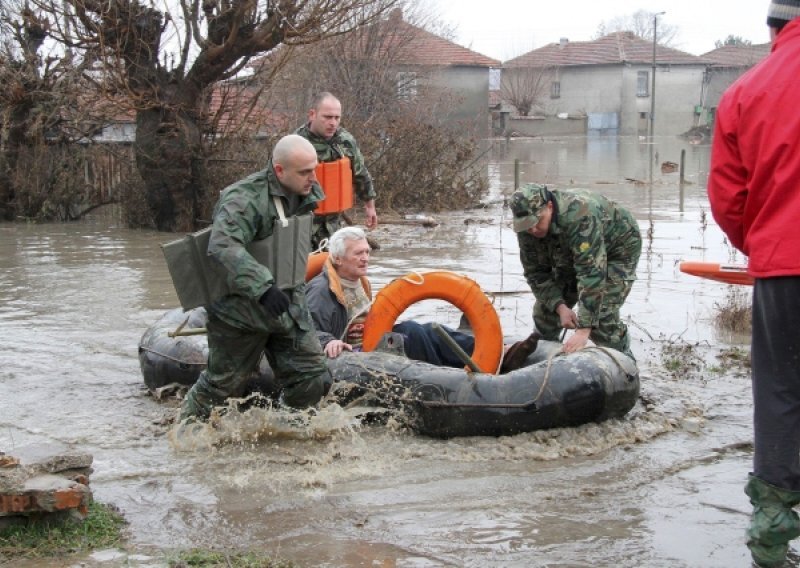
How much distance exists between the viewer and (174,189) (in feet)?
58.1

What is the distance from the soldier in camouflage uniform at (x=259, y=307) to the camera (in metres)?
5.91

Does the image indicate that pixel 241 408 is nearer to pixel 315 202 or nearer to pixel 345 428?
pixel 345 428

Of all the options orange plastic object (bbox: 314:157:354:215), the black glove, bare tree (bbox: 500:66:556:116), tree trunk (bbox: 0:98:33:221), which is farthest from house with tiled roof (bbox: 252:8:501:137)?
bare tree (bbox: 500:66:556:116)

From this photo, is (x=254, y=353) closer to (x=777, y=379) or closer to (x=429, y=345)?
(x=429, y=345)

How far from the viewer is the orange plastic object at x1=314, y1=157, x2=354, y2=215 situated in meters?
8.88

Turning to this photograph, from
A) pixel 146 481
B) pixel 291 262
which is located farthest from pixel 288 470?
pixel 291 262

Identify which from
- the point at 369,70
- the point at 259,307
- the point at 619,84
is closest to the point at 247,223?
the point at 259,307

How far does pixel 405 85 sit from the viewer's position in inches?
1385

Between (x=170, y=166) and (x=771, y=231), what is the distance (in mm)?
14380

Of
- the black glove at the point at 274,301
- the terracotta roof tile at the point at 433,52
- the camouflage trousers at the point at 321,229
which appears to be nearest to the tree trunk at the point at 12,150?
the camouflage trousers at the point at 321,229

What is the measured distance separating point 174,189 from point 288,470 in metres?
12.2

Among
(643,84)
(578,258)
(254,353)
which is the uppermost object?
(643,84)

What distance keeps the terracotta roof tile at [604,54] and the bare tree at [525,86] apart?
135 cm

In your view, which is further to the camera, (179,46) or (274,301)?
(179,46)
